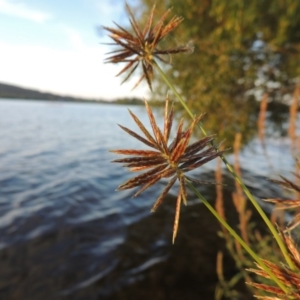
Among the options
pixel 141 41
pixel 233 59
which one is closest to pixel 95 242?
pixel 233 59

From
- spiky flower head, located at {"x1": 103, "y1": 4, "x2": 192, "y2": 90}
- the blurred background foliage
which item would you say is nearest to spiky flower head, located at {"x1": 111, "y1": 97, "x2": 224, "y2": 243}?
spiky flower head, located at {"x1": 103, "y1": 4, "x2": 192, "y2": 90}

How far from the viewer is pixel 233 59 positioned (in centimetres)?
855

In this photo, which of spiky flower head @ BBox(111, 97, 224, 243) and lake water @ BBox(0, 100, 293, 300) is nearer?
spiky flower head @ BBox(111, 97, 224, 243)

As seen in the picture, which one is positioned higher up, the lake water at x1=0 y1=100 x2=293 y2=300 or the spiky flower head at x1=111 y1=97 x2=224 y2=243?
the spiky flower head at x1=111 y1=97 x2=224 y2=243

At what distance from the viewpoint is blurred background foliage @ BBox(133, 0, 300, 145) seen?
730 cm

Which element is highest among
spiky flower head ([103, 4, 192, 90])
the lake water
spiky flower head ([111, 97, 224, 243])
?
spiky flower head ([103, 4, 192, 90])

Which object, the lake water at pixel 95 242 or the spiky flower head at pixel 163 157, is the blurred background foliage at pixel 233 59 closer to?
the lake water at pixel 95 242

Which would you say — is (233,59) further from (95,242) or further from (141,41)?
(141,41)

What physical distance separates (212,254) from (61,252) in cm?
369

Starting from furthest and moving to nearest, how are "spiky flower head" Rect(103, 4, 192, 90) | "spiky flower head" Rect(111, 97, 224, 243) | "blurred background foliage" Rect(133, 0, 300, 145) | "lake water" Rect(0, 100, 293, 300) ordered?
"blurred background foliage" Rect(133, 0, 300, 145) → "lake water" Rect(0, 100, 293, 300) → "spiky flower head" Rect(103, 4, 192, 90) → "spiky flower head" Rect(111, 97, 224, 243)

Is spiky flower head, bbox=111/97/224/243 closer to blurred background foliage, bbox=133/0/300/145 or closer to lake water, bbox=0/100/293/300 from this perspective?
lake water, bbox=0/100/293/300

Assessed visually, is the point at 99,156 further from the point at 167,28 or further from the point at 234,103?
the point at 167,28

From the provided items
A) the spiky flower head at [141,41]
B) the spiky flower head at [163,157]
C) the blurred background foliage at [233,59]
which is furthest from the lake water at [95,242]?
the spiky flower head at [163,157]

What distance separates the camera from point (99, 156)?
17.2 m
